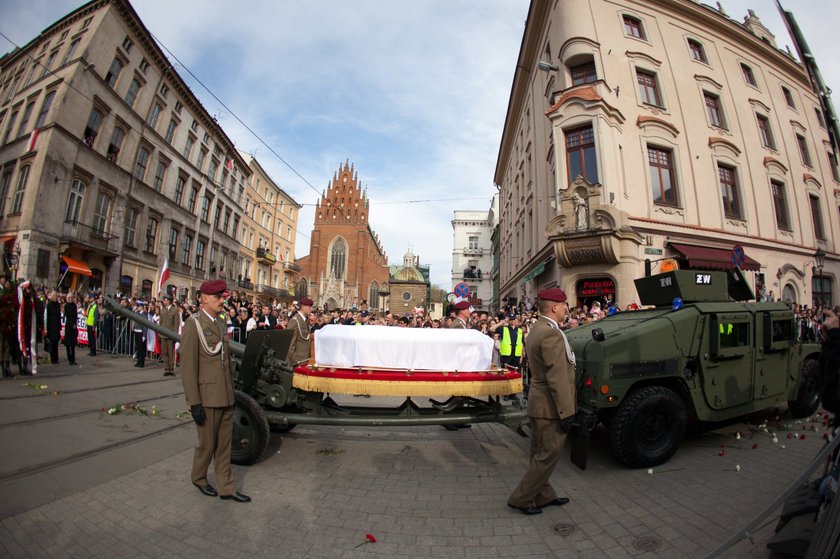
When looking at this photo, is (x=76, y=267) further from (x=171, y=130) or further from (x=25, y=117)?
(x=171, y=130)

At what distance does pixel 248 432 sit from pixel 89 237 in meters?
21.4

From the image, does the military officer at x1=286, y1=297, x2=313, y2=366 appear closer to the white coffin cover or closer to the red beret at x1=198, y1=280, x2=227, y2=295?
the white coffin cover

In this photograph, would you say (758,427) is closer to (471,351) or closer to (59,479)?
(471,351)

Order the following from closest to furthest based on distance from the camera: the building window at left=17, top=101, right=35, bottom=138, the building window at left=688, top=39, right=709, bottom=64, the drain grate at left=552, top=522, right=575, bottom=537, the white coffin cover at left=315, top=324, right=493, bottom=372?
the drain grate at left=552, top=522, right=575, bottom=537, the white coffin cover at left=315, top=324, right=493, bottom=372, the building window at left=688, top=39, right=709, bottom=64, the building window at left=17, top=101, right=35, bottom=138

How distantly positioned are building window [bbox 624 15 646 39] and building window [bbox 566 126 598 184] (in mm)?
6175

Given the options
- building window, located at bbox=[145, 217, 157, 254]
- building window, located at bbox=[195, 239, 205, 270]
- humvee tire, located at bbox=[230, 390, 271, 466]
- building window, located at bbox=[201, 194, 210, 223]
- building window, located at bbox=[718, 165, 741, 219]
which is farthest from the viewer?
building window, located at bbox=[201, 194, 210, 223]

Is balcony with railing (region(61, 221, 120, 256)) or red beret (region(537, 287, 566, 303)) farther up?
balcony with railing (region(61, 221, 120, 256))

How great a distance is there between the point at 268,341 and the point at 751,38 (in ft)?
88.2

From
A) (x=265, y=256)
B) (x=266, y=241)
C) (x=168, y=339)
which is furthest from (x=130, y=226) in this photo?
(x=266, y=241)

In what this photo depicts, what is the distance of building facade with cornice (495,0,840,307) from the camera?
43.4 feet

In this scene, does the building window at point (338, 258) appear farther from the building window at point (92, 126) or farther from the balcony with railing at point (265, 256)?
the building window at point (92, 126)

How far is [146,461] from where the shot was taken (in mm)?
3896

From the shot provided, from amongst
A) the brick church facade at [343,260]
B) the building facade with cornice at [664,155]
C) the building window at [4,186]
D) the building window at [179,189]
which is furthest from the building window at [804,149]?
the brick church facade at [343,260]

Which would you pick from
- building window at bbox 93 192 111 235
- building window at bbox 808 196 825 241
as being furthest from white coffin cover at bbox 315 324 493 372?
building window at bbox 808 196 825 241
